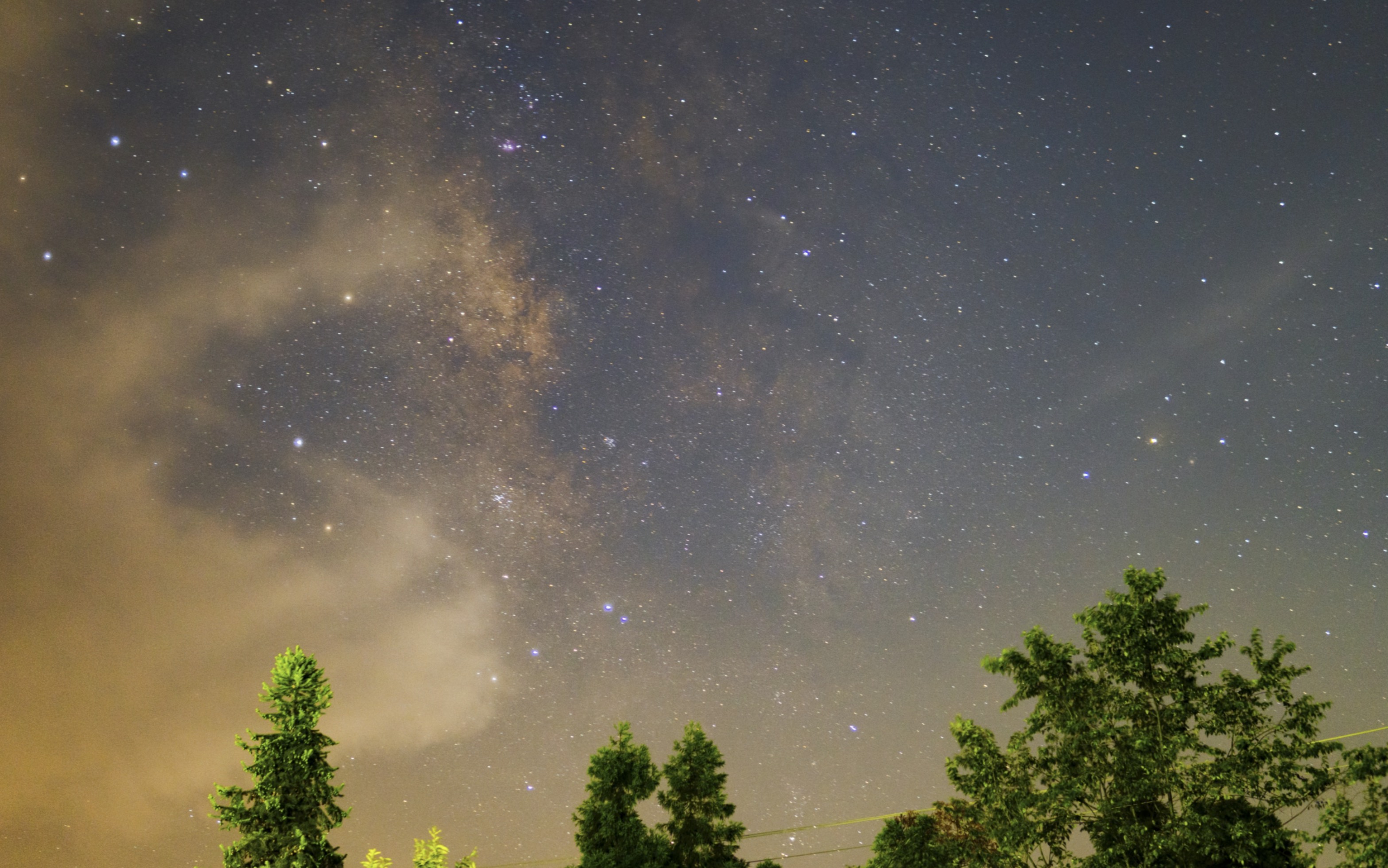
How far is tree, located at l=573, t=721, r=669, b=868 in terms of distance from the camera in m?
25.0

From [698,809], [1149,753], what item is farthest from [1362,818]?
[698,809]

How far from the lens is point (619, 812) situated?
25953 mm

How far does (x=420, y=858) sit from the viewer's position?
1606cm

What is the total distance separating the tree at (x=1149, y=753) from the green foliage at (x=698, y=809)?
32.3 feet

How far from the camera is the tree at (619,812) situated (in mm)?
24984

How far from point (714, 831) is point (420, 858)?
13772mm

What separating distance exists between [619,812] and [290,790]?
13.1 m

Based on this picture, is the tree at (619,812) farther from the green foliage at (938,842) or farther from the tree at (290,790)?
the tree at (290,790)

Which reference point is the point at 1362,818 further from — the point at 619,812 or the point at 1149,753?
the point at 619,812

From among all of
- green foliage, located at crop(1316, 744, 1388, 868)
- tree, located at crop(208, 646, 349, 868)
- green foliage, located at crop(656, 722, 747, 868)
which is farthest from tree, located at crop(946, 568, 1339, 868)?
tree, located at crop(208, 646, 349, 868)

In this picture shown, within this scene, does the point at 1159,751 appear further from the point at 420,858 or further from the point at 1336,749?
the point at 420,858

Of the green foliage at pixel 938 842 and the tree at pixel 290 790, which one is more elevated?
the tree at pixel 290 790

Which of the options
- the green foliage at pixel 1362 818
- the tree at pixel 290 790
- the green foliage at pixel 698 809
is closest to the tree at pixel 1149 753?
the green foliage at pixel 1362 818

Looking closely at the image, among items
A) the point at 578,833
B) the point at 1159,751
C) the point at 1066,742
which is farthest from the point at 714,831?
the point at 1159,751
